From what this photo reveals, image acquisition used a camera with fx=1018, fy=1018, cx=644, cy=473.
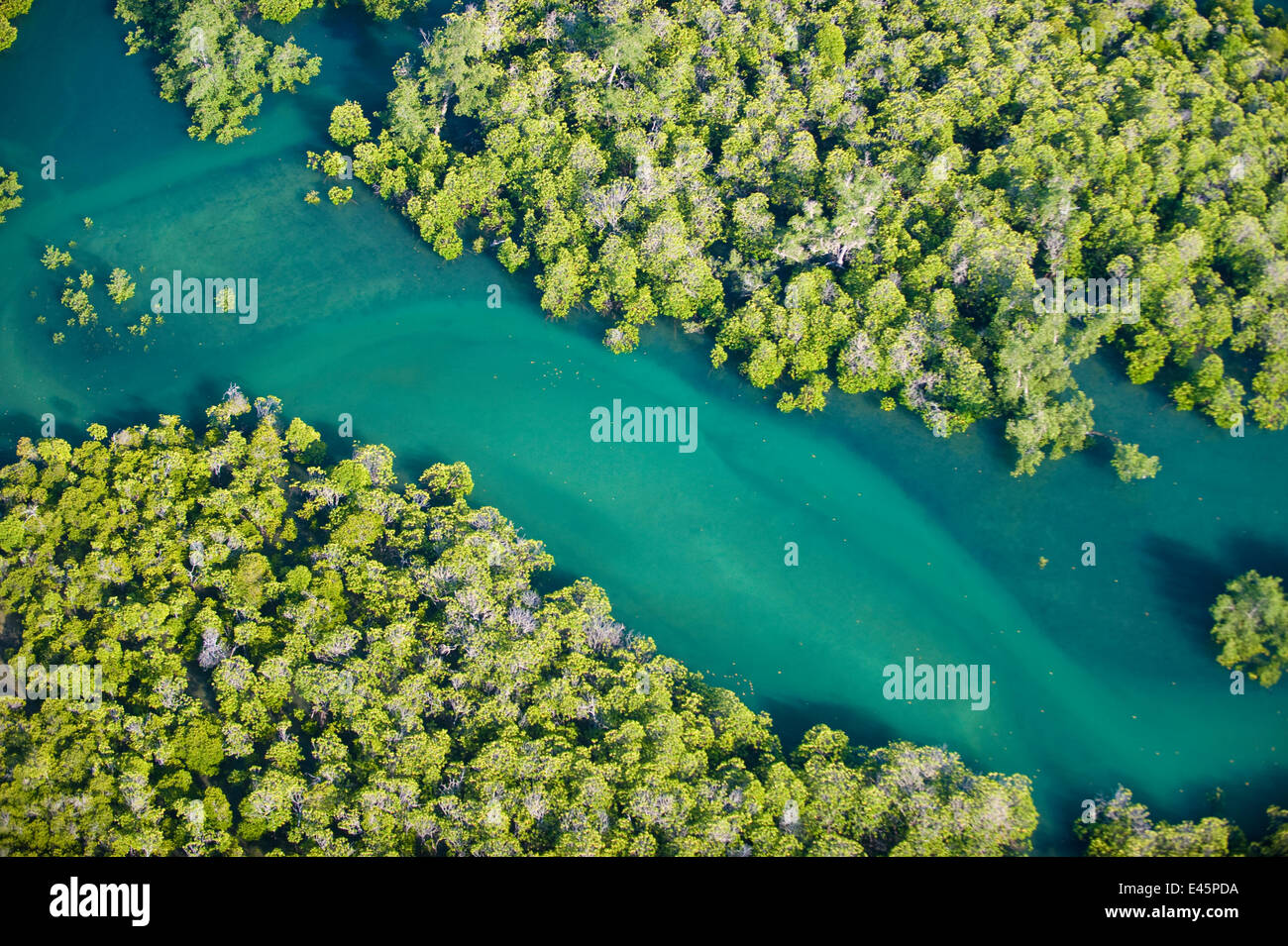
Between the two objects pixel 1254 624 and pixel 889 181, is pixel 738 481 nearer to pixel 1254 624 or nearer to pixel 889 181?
pixel 889 181


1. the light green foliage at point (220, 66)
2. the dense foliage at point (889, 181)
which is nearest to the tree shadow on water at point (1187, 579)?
the dense foliage at point (889, 181)

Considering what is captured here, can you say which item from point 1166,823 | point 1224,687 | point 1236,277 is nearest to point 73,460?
point 1166,823

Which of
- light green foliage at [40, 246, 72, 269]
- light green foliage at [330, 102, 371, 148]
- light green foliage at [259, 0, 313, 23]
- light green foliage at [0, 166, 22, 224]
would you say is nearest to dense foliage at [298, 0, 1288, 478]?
light green foliage at [330, 102, 371, 148]

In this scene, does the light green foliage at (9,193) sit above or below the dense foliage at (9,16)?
below

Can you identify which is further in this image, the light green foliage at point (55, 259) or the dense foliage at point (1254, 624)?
the light green foliage at point (55, 259)

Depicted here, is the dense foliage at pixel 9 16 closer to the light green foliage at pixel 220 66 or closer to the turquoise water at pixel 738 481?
the light green foliage at pixel 220 66

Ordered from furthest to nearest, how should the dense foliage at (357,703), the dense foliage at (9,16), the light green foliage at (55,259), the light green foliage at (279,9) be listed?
1. the light green foliage at (279,9)
2. the dense foliage at (9,16)
3. the light green foliage at (55,259)
4. the dense foliage at (357,703)
